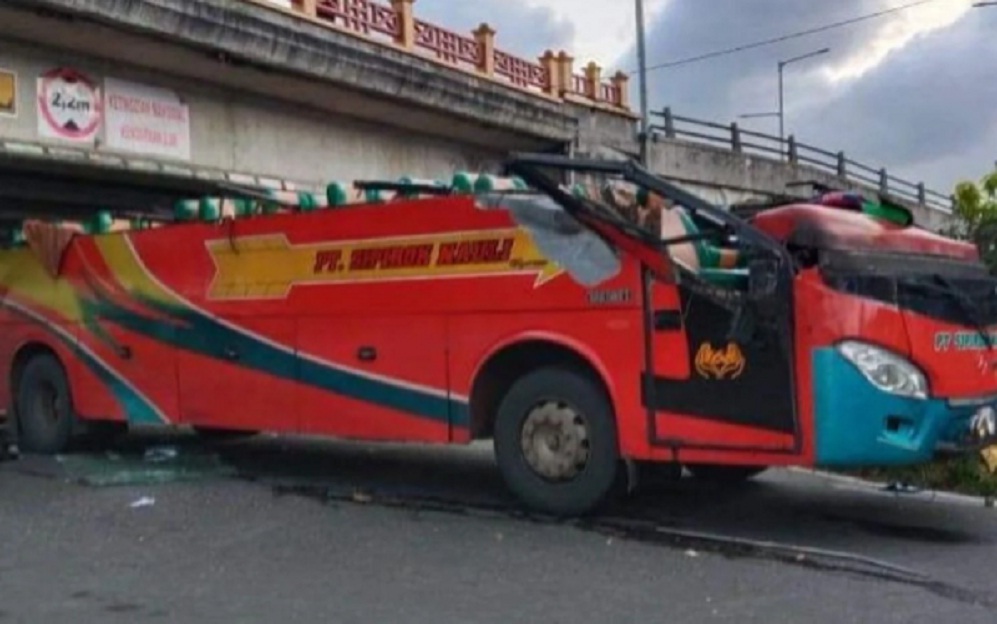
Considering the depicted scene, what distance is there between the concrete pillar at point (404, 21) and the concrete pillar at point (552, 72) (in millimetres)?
4691

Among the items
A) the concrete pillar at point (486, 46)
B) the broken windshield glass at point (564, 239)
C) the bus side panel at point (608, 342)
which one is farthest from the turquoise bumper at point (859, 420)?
the concrete pillar at point (486, 46)

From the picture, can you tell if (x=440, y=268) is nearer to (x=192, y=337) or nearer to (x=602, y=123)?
(x=192, y=337)

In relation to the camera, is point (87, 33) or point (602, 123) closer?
point (87, 33)

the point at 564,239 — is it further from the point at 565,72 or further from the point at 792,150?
the point at 792,150

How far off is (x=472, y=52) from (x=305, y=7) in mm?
4277

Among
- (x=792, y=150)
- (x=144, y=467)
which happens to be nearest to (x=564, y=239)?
(x=144, y=467)

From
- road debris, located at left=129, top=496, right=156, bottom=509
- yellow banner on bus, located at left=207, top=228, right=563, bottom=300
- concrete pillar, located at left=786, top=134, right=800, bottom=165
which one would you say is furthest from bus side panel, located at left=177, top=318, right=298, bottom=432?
concrete pillar, located at left=786, top=134, right=800, bottom=165

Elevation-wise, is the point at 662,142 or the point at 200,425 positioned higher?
the point at 662,142

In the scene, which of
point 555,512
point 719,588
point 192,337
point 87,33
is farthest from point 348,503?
point 87,33

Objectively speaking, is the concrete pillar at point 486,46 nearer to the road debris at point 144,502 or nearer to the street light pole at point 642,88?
the street light pole at point 642,88

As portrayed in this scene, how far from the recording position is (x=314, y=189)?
17453 millimetres

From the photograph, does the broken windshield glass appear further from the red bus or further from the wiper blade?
the wiper blade

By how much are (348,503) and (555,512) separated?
180 centimetres

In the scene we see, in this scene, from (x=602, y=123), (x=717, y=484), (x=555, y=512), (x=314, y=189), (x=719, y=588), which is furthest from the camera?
(x=602, y=123)
